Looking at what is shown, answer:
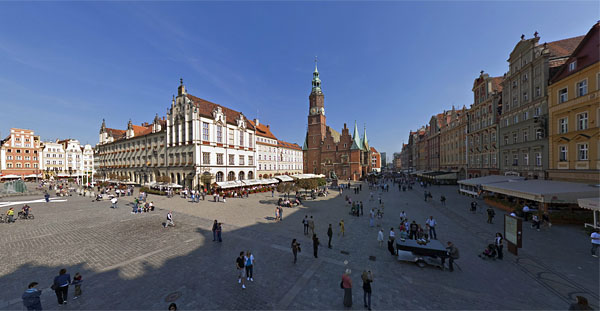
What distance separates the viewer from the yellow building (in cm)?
1612

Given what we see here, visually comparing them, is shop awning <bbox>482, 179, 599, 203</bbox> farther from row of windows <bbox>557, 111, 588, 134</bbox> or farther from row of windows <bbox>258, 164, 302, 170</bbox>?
row of windows <bbox>258, 164, 302, 170</bbox>

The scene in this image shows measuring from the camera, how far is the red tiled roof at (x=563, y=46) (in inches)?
864

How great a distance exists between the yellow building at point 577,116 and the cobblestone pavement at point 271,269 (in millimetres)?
6555

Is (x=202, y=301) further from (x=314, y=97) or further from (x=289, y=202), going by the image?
(x=314, y=97)

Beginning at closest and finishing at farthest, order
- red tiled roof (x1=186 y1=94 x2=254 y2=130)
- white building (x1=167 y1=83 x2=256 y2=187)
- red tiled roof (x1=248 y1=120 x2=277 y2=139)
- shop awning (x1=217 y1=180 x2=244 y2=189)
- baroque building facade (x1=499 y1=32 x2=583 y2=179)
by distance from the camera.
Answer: baroque building facade (x1=499 y1=32 x2=583 y2=179)
shop awning (x1=217 y1=180 x2=244 y2=189)
white building (x1=167 y1=83 x2=256 y2=187)
red tiled roof (x1=186 y1=94 x2=254 y2=130)
red tiled roof (x1=248 y1=120 x2=277 y2=139)

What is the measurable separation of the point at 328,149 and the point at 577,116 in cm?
5433

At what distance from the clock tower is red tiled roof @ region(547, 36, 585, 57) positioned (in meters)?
50.9

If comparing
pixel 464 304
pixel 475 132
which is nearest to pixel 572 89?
pixel 475 132

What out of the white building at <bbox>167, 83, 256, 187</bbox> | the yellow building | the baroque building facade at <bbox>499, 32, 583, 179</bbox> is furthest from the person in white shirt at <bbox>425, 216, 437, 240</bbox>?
the white building at <bbox>167, 83, 256, 187</bbox>

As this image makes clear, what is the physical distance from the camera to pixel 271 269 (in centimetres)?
912

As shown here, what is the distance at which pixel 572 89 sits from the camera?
706 inches

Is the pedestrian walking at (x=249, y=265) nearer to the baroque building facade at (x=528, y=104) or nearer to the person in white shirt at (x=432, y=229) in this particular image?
the person in white shirt at (x=432, y=229)

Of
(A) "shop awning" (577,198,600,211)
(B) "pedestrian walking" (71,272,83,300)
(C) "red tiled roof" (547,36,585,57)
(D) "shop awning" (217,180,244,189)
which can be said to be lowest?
(B) "pedestrian walking" (71,272,83,300)

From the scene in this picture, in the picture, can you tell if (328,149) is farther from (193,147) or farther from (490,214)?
(490,214)
